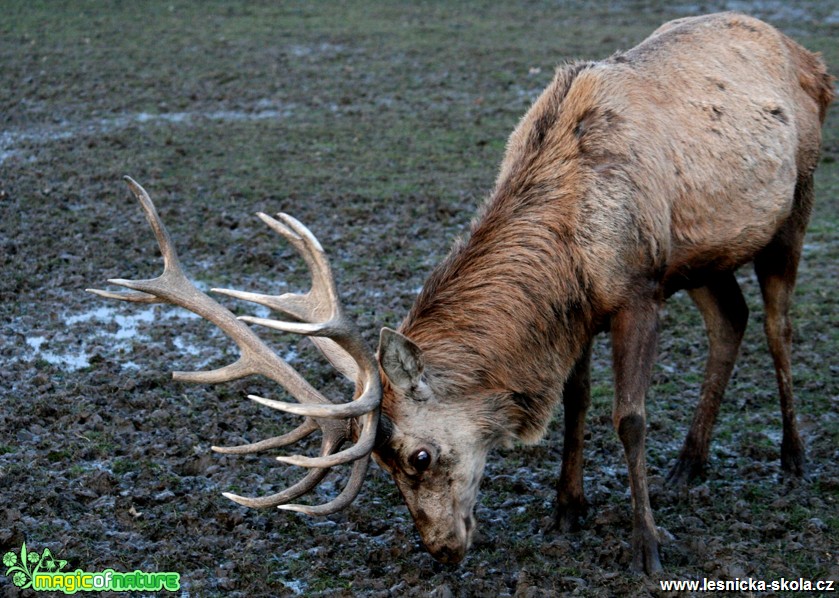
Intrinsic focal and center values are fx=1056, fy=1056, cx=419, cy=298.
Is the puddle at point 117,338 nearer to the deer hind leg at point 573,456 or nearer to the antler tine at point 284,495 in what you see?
the deer hind leg at point 573,456

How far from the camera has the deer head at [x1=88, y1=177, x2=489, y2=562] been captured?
3.99m

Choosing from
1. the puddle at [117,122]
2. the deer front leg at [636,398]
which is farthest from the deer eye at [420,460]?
the puddle at [117,122]

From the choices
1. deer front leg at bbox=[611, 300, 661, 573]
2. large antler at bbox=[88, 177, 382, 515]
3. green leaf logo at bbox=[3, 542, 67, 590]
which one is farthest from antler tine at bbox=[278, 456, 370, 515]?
deer front leg at bbox=[611, 300, 661, 573]

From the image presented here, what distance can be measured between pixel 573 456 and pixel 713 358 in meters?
1.12

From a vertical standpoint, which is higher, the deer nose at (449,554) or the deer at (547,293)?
the deer at (547,293)

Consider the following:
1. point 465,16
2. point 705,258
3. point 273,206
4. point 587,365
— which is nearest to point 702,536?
point 587,365

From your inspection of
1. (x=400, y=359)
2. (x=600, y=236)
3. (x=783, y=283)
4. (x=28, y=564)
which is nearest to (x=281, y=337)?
(x=28, y=564)

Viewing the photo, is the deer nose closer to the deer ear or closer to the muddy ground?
the muddy ground

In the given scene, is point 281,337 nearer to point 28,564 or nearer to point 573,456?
point 573,456

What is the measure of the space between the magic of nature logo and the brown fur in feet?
3.85

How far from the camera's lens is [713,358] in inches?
217

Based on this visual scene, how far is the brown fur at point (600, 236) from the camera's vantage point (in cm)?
434

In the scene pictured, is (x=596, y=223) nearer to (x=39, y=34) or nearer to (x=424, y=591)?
(x=424, y=591)

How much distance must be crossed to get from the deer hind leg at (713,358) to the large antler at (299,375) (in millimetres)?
1918
